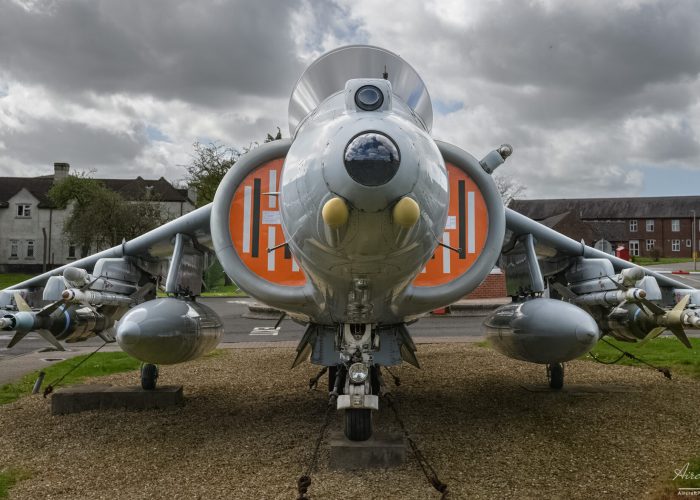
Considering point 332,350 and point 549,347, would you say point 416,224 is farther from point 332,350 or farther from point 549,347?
point 549,347

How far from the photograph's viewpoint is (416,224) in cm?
360

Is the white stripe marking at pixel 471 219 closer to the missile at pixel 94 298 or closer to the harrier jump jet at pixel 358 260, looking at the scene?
the harrier jump jet at pixel 358 260

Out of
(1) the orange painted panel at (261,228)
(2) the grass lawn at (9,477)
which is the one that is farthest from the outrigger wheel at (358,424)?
(2) the grass lawn at (9,477)

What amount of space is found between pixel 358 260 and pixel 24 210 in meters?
59.0

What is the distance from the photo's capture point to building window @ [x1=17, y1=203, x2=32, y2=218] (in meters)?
53.8

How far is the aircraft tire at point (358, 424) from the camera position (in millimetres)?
5176

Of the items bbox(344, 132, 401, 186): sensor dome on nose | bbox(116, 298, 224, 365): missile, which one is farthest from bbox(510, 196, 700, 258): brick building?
bbox(344, 132, 401, 186): sensor dome on nose

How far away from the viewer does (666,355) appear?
39.2ft

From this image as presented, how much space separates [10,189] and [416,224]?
6339 cm

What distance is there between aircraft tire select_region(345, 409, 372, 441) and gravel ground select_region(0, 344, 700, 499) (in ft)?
1.32

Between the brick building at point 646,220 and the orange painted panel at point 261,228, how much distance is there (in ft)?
241

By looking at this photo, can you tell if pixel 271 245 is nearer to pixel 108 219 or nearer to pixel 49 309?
pixel 49 309

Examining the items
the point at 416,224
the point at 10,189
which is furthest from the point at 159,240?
the point at 10,189

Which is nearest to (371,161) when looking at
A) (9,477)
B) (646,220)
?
(9,477)
